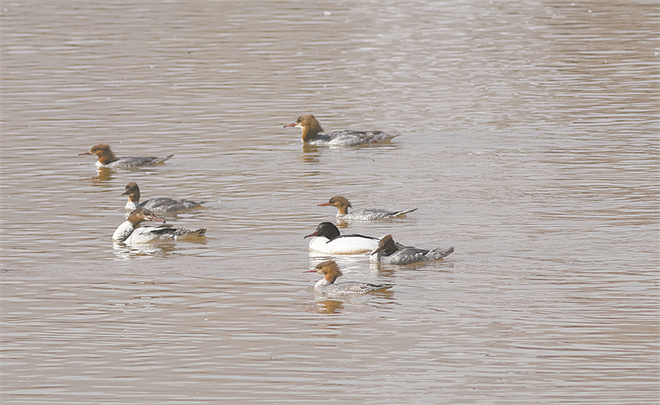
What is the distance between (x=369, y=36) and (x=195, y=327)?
33.8 metres

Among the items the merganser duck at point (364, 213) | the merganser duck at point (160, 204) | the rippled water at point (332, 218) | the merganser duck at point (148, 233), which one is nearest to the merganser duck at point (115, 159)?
the rippled water at point (332, 218)

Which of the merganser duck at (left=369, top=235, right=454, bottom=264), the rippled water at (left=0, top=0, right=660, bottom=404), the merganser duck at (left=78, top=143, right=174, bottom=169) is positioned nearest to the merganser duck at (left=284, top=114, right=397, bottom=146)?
the rippled water at (left=0, top=0, right=660, bottom=404)

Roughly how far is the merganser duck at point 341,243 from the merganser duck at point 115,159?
8.08 metres

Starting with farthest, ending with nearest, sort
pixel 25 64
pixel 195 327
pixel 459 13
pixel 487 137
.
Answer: pixel 459 13 → pixel 25 64 → pixel 487 137 → pixel 195 327

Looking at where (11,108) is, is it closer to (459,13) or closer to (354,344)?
(354,344)

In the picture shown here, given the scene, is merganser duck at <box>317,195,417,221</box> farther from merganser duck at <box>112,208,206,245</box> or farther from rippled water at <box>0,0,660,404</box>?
merganser duck at <box>112,208,206,245</box>

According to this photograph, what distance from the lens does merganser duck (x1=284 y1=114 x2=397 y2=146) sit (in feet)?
85.4

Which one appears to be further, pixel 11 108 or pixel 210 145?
pixel 11 108

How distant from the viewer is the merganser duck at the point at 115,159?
2436 cm

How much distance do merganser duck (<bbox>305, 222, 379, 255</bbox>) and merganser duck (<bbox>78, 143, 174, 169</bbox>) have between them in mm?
8084

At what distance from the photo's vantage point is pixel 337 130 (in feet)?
91.7

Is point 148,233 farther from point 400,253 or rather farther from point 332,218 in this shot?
point 400,253

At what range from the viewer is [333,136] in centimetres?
2667

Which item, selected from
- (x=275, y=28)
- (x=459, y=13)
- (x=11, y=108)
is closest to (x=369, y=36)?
(x=275, y=28)
